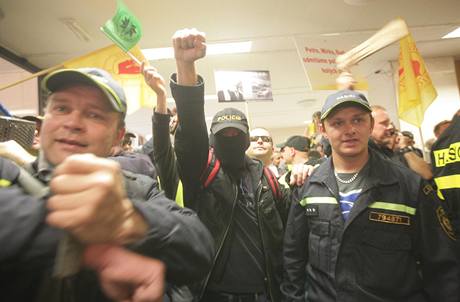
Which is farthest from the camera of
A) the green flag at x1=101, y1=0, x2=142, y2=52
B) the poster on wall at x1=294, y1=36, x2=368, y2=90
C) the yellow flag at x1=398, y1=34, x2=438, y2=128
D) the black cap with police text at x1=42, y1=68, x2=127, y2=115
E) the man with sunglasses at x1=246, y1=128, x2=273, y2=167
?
the poster on wall at x1=294, y1=36, x2=368, y2=90

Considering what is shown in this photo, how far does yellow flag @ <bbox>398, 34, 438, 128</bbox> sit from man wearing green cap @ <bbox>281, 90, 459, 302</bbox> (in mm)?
1368

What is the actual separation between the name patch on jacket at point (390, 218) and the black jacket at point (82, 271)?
118 centimetres

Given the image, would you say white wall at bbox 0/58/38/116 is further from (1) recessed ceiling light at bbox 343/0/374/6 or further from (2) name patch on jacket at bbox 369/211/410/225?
(2) name patch on jacket at bbox 369/211/410/225

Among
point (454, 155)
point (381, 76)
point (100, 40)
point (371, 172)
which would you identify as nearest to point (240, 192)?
point (371, 172)

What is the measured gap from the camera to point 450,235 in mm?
1634

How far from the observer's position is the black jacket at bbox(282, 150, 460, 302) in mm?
1543

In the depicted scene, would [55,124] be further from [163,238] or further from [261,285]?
[261,285]

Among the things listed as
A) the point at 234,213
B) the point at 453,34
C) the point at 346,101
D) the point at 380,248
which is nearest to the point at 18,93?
the point at 234,213

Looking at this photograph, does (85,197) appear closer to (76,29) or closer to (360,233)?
(360,233)

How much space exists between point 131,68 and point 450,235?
2864mm

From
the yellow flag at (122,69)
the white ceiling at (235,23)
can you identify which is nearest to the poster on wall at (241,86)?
the yellow flag at (122,69)

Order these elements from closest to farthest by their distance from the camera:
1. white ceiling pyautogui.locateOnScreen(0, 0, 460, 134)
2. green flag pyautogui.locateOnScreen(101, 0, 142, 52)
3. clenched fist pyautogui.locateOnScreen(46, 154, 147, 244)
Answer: clenched fist pyautogui.locateOnScreen(46, 154, 147, 244) < green flag pyautogui.locateOnScreen(101, 0, 142, 52) < white ceiling pyautogui.locateOnScreen(0, 0, 460, 134)

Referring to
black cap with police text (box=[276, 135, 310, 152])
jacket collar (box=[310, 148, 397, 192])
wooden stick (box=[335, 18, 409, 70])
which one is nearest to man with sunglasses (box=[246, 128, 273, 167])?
black cap with police text (box=[276, 135, 310, 152])

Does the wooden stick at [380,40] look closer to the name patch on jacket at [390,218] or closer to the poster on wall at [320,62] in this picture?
the poster on wall at [320,62]
